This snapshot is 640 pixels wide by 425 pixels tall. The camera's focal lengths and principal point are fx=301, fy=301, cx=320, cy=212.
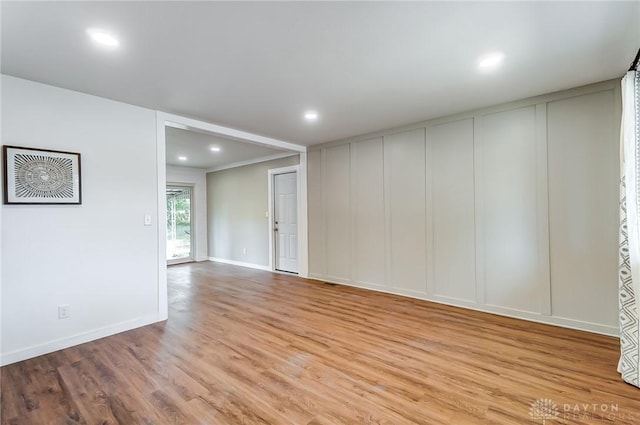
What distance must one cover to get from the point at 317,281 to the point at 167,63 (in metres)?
4.06

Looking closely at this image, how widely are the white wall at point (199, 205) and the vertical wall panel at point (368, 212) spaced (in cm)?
482

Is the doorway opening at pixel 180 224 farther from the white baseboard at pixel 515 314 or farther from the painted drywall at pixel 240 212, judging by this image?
the white baseboard at pixel 515 314

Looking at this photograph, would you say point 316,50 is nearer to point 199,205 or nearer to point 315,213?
point 315,213

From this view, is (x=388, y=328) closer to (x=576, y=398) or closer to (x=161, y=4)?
(x=576, y=398)

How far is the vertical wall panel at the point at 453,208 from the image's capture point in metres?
3.76

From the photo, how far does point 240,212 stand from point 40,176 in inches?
180

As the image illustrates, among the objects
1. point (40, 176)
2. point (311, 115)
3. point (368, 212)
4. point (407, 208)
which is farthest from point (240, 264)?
point (40, 176)

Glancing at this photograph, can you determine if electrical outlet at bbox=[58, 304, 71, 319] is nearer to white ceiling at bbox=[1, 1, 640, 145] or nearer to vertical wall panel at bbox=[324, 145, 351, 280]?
white ceiling at bbox=[1, 1, 640, 145]

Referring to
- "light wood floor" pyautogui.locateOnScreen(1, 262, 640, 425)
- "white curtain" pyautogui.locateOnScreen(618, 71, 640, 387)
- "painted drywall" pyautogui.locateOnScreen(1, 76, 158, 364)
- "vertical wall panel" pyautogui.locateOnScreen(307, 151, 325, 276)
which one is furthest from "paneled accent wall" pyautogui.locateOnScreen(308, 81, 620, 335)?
"painted drywall" pyautogui.locateOnScreen(1, 76, 158, 364)

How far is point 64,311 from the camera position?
2.83 metres

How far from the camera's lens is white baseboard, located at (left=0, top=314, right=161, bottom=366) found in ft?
8.36

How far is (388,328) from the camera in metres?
3.19

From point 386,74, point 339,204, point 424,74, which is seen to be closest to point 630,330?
point 424,74

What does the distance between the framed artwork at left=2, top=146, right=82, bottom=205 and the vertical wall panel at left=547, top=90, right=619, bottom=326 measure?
485 centimetres
